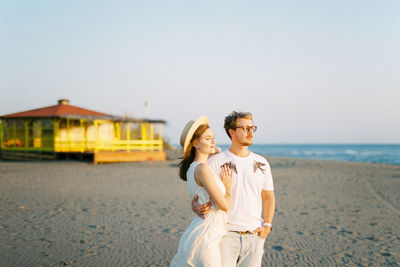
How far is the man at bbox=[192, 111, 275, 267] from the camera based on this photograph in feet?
8.33

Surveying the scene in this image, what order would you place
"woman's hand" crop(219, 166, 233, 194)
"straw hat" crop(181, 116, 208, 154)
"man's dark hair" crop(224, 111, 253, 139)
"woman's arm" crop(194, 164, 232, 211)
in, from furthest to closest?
"man's dark hair" crop(224, 111, 253, 139)
"straw hat" crop(181, 116, 208, 154)
"woman's hand" crop(219, 166, 233, 194)
"woman's arm" crop(194, 164, 232, 211)

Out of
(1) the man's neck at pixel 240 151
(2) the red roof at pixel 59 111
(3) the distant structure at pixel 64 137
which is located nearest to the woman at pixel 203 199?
(1) the man's neck at pixel 240 151

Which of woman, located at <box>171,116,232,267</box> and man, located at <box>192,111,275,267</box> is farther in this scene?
man, located at <box>192,111,275,267</box>

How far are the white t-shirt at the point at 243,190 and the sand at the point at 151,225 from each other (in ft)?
7.41

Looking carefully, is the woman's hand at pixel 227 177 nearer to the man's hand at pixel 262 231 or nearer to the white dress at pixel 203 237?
the white dress at pixel 203 237

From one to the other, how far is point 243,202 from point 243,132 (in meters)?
0.52

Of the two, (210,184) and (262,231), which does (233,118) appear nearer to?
(210,184)

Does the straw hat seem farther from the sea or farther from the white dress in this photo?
the sea

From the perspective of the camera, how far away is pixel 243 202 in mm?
2574

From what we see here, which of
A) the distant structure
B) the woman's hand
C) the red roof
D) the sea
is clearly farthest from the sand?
the sea

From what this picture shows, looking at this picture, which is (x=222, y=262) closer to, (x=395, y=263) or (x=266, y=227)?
(x=266, y=227)

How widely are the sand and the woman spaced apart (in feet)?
7.41

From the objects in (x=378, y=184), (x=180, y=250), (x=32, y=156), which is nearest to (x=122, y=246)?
(x=180, y=250)

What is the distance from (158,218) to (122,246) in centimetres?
188
